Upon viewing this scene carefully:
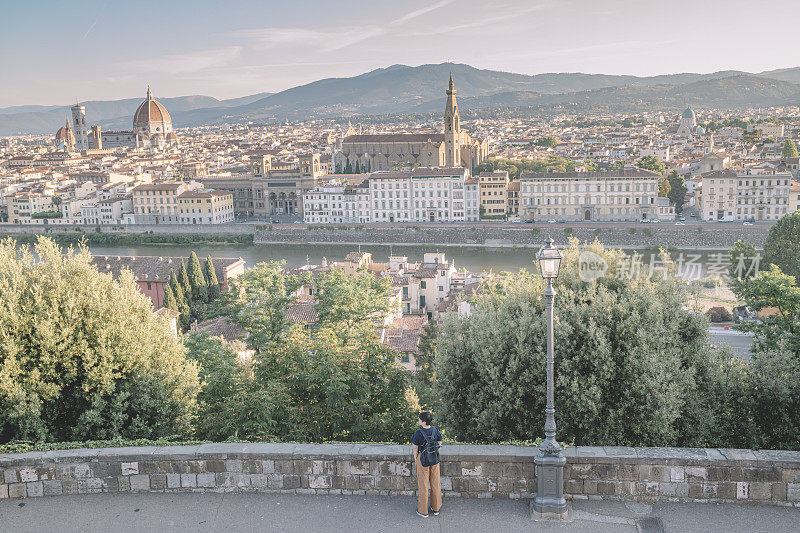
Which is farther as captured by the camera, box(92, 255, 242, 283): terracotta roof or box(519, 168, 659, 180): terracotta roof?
box(519, 168, 659, 180): terracotta roof

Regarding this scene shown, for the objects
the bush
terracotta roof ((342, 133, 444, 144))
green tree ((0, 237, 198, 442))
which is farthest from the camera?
terracotta roof ((342, 133, 444, 144))

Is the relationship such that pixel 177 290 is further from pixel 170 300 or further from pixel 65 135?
pixel 65 135

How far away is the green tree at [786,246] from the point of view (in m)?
21.5

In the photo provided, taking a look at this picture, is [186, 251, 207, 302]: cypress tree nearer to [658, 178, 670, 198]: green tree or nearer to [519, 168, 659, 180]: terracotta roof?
[519, 168, 659, 180]: terracotta roof

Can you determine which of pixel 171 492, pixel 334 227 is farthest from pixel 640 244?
pixel 171 492

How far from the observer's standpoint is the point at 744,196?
1460 inches

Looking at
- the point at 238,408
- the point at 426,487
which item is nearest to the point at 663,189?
the point at 238,408

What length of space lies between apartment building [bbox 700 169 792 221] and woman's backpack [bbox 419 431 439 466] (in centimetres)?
3754

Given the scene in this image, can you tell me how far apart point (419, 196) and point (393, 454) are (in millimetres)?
40431

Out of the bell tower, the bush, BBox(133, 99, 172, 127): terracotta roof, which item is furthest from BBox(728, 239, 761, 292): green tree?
BBox(133, 99, 172, 127): terracotta roof

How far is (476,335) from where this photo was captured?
5.33m

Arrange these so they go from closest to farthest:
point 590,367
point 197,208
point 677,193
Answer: point 590,367 → point 677,193 → point 197,208

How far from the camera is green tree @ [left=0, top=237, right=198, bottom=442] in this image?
472cm

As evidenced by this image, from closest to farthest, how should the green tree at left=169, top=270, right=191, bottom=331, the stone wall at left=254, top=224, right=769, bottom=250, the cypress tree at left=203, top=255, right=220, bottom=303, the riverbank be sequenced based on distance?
1. the green tree at left=169, top=270, right=191, bottom=331
2. the cypress tree at left=203, top=255, right=220, bottom=303
3. the stone wall at left=254, top=224, right=769, bottom=250
4. the riverbank
